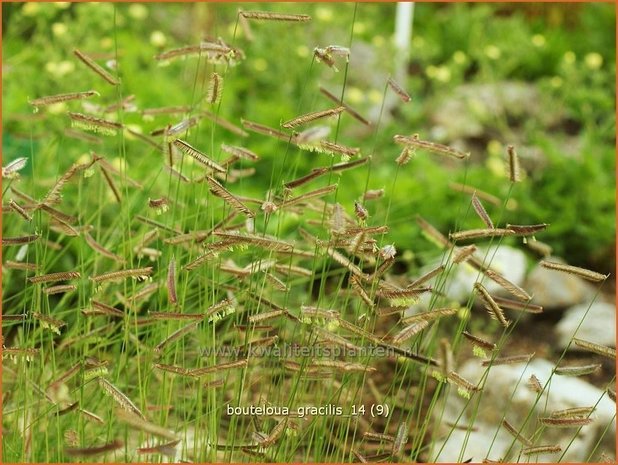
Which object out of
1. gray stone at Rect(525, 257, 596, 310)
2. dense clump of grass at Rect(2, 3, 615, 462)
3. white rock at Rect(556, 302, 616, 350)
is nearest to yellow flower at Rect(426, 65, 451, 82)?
gray stone at Rect(525, 257, 596, 310)

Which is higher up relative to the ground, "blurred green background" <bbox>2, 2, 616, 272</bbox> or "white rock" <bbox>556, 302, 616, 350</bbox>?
"blurred green background" <bbox>2, 2, 616, 272</bbox>

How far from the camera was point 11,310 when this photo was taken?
9.26 ft

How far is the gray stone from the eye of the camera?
461 centimetres

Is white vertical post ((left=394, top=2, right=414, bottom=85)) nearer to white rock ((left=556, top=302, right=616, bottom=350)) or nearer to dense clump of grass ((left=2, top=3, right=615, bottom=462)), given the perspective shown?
white rock ((left=556, top=302, right=616, bottom=350))

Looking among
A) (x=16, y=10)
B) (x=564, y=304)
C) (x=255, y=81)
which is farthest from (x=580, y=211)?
(x=16, y=10)

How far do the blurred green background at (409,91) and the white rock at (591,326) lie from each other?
1.79ft

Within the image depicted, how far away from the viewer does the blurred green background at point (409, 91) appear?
15.4ft

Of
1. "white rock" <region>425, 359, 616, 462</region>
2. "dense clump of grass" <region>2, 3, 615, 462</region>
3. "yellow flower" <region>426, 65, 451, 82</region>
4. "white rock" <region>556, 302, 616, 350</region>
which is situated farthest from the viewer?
"yellow flower" <region>426, 65, 451, 82</region>

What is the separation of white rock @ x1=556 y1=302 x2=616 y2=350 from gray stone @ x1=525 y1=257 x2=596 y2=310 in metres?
0.07

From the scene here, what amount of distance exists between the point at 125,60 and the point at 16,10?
1.07 metres

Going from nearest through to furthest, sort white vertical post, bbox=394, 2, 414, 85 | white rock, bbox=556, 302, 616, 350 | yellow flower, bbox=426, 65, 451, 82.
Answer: white rock, bbox=556, 302, 616, 350 < yellow flower, bbox=426, 65, 451, 82 < white vertical post, bbox=394, 2, 414, 85

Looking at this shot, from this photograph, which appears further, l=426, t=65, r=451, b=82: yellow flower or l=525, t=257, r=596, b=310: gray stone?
l=426, t=65, r=451, b=82: yellow flower

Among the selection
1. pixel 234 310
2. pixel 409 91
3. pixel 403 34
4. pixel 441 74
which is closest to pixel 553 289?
pixel 441 74

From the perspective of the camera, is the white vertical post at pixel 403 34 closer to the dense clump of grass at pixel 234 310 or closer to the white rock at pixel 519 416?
the white rock at pixel 519 416
